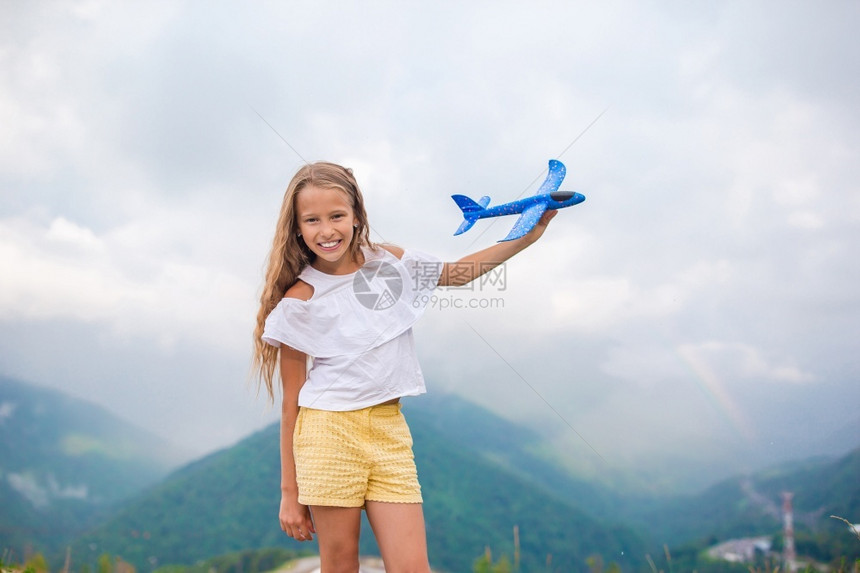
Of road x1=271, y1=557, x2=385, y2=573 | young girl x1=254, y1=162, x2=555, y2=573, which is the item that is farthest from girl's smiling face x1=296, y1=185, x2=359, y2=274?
road x1=271, y1=557, x2=385, y2=573

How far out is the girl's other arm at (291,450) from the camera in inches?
94.7

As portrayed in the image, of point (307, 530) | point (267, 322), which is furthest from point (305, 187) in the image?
point (307, 530)

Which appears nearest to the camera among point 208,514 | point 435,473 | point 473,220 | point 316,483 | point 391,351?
point 316,483

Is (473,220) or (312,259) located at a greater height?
(473,220)

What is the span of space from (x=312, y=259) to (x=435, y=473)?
14312 millimetres

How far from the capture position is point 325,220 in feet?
8.26

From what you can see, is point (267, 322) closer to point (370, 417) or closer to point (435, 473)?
point (370, 417)

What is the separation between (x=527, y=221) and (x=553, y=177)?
0.52m

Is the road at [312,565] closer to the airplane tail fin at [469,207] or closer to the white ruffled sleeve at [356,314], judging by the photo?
the airplane tail fin at [469,207]

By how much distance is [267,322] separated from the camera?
2.46 meters

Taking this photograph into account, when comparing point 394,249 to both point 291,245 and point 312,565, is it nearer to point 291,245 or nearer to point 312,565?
point 291,245

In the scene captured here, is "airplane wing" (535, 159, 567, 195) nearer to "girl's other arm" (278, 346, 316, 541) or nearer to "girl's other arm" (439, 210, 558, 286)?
"girl's other arm" (439, 210, 558, 286)

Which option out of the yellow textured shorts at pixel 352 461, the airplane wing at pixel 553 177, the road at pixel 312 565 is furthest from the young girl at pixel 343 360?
the road at pixel 312 565

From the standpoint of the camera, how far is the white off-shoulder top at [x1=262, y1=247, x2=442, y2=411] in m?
2.38
